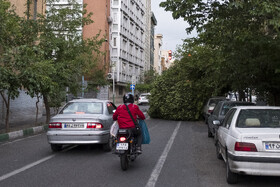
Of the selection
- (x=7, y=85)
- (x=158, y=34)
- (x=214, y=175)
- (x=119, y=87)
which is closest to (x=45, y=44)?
(x=7, y=85)

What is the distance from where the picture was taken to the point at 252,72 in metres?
13.2

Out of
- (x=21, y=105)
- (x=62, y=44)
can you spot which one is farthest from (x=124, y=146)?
(x=21, y=105)

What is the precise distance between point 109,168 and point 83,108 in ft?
9.29

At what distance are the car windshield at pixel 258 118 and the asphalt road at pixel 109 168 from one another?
3.41 ft

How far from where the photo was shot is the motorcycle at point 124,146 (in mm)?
6633

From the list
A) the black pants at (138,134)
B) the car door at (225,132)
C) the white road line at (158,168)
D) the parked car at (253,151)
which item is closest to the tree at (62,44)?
the white road line at (158,168)

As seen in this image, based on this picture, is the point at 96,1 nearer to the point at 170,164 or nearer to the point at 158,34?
the point at 170,164

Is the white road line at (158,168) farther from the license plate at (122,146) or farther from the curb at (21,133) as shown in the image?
the curb at (21,133)

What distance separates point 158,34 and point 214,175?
101 metres

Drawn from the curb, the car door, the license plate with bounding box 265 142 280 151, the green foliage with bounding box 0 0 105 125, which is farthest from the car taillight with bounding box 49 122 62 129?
the license plate with bounding box 265 142 280 151

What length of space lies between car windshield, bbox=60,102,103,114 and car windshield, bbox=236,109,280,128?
14.0 feet

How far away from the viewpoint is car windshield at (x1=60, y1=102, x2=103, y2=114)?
9.28m

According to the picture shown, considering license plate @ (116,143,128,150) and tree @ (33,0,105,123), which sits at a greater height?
tree @ (33,0,105,123)

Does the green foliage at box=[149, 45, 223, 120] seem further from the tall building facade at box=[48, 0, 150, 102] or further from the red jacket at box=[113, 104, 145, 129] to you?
the red jacket at box=[113, 104, 145, 129]
